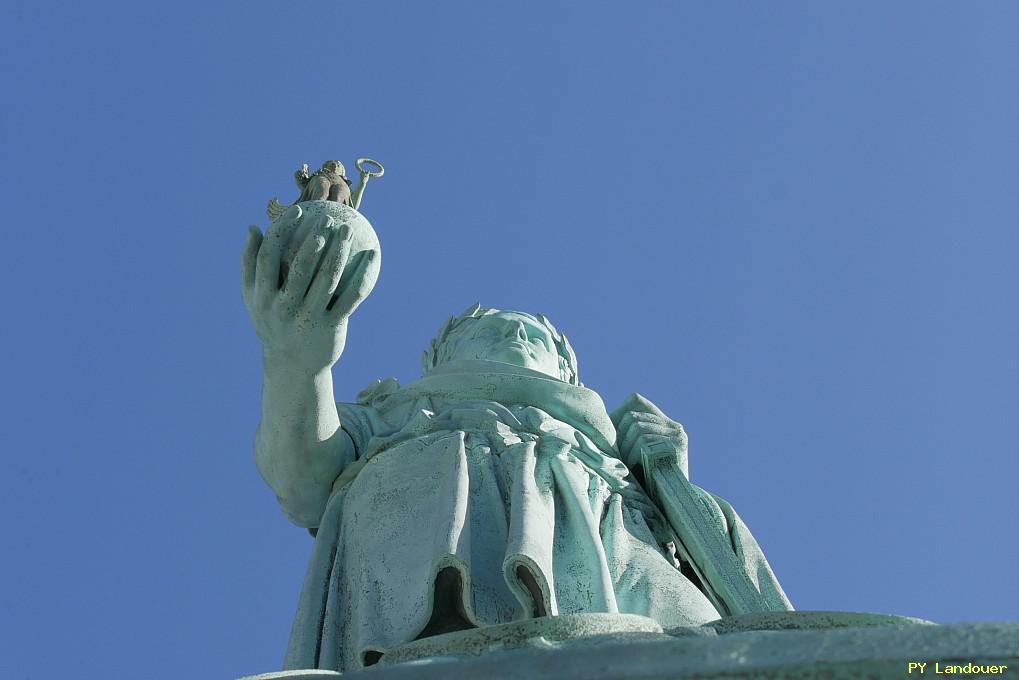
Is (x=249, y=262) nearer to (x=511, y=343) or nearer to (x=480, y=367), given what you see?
(x=480, y=367)

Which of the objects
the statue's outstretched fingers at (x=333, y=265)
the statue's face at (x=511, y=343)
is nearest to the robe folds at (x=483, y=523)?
the statue's face at (x=511, y=343)

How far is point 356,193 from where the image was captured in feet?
24.1

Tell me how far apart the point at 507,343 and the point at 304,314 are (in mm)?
2797

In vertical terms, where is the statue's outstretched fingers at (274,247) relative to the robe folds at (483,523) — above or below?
above

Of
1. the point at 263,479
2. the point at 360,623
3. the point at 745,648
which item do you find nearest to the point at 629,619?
the point at 745,648

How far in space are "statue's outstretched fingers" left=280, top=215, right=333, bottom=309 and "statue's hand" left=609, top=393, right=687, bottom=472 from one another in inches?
103

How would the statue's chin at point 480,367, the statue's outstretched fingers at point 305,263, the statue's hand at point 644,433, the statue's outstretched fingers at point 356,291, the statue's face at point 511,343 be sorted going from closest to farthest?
the statue's outstretched fingers at point 305,263 < the statue's outstretched fingers at point 356,291 < the statue's hand at point 644,433 < the statue's chin at point 480,367 < the statue's face at point 511,343

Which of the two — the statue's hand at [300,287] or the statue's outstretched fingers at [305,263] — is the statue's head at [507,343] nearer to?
the statue's hand at [300,287]

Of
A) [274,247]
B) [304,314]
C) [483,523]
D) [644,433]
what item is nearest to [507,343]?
[644,433]

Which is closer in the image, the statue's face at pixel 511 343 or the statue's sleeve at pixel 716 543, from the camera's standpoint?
the statue's sleeve at pixel 716 543

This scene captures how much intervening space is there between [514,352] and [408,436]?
140 centimetres

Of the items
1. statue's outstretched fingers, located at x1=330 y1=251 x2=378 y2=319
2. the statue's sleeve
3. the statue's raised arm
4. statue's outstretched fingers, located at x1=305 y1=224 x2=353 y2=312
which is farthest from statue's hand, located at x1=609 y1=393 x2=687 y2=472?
statue's outstretched fingers, located at x1=305 y1=224 x2=353 y2=312

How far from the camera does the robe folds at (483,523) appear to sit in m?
6.43

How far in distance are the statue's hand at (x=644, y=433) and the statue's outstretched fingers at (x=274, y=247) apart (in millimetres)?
2719
